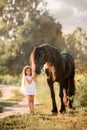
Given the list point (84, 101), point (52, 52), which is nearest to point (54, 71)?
point (52, 52)

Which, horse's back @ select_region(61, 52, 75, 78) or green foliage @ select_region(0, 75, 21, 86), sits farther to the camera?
green foliage @ select_region(0, 75, 21, 86)

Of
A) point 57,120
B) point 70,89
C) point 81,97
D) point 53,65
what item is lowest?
point 57,120

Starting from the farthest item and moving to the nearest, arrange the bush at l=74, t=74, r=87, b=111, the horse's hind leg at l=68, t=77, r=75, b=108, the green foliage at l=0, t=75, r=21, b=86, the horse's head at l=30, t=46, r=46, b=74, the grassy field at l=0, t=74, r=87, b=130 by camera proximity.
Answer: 1. the green foliage at l=0, t=75, r=21, b=86
2. the horse's hind leg at l=68, t=77, r=75, b=108
3. the bush at l=74, t=74, r=87, b=111
4. the horse's head at l=30, t=46, r=46, b=74
5. the grassy field at l=0, t=74, r=87, b=130

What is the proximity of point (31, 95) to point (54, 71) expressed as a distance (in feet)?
4.37

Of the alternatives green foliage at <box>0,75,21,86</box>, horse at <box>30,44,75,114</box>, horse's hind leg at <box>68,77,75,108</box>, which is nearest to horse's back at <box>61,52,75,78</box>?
horse at <box>30,44,75,114</box>

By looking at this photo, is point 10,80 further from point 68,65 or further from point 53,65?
point 53,65

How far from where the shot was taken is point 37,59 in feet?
35.5

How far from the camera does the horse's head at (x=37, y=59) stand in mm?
10695

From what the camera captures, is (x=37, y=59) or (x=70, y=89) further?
(x=70, y=89)

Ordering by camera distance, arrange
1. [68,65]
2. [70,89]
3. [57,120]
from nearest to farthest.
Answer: [57,120]
[68,65]
[70,89]

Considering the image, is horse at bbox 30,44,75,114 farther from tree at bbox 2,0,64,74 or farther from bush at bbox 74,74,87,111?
tree at bbox 2,0,64,74

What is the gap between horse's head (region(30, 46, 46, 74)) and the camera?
421 inches

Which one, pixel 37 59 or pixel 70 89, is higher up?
pixel 37 59

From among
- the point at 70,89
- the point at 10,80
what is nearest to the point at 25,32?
the point at 10,80
